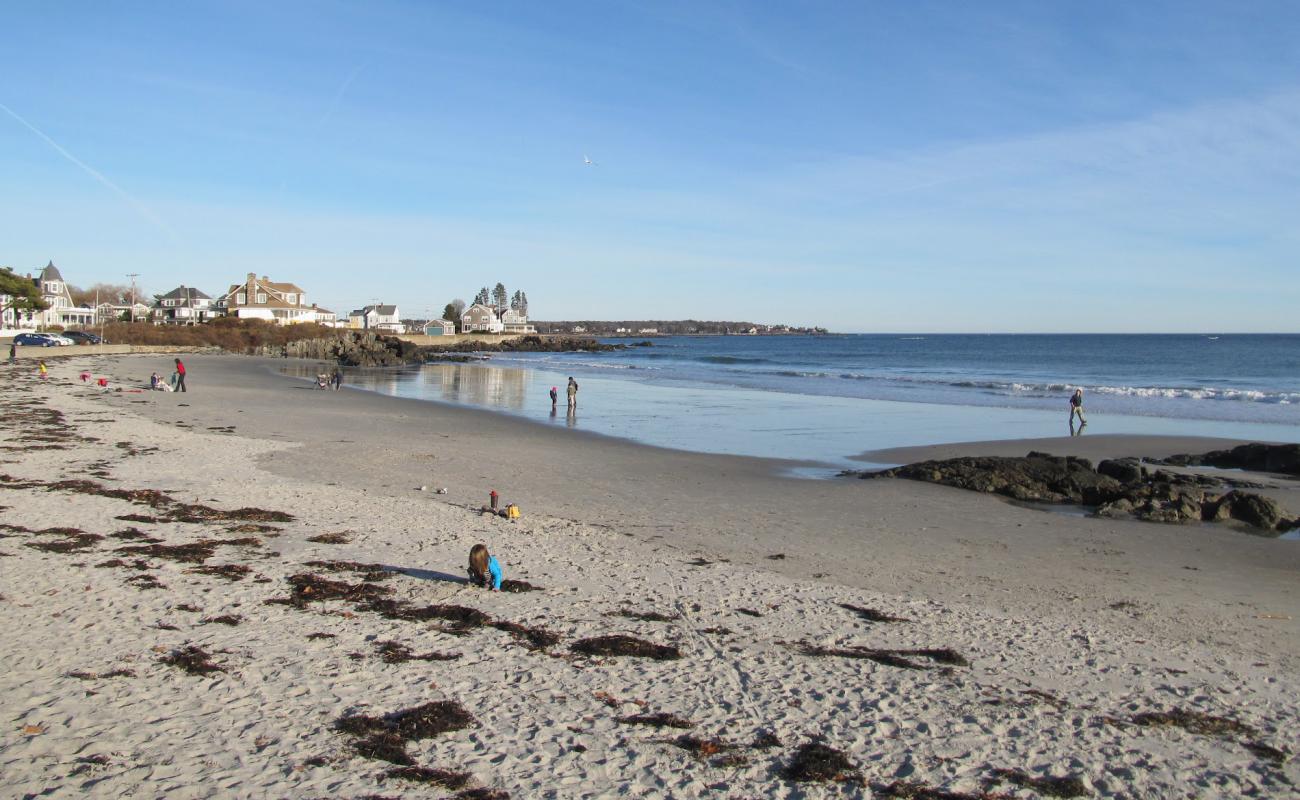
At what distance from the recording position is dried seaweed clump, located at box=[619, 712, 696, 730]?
6305mm

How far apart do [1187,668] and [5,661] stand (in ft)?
32.7

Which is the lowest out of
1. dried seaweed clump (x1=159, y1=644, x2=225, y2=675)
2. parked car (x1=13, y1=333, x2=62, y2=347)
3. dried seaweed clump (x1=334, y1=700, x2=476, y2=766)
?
dried seaweed clump (x1=334, y1=700, x2=476, y2=766)

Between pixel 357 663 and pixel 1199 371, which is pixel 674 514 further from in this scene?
pixel 1199 371

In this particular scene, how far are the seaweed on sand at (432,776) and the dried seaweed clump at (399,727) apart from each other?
0.10 m

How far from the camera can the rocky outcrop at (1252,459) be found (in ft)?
66.0

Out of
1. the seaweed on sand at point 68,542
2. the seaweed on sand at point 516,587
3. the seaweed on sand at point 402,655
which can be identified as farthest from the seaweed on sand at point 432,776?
the seaweed on sand at point 68,542

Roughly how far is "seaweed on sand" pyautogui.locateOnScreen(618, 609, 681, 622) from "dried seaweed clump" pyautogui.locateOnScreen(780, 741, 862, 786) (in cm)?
279

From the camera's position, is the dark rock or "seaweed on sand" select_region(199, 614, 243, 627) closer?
"seaweed on sand" select_region(199, 614, 243, 627)

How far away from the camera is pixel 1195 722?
21.6ft

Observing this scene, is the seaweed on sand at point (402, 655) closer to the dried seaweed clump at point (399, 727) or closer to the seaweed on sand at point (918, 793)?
the dried seaweed clump at point (399, 727)

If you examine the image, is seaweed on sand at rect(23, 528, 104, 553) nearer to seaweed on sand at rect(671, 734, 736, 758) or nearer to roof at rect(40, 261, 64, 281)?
seaweed on sand at rect(671, 734, 736, 758)

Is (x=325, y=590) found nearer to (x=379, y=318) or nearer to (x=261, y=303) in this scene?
(x=261, y=303)

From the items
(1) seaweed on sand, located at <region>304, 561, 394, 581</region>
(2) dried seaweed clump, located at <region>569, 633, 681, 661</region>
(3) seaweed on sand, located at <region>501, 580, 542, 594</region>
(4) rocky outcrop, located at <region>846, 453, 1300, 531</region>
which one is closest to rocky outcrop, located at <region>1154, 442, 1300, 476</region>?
(4) rocky outcrop, located at <region>846, 453, 1300, 531</region>

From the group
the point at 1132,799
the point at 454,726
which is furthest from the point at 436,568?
the point at 1132,799
